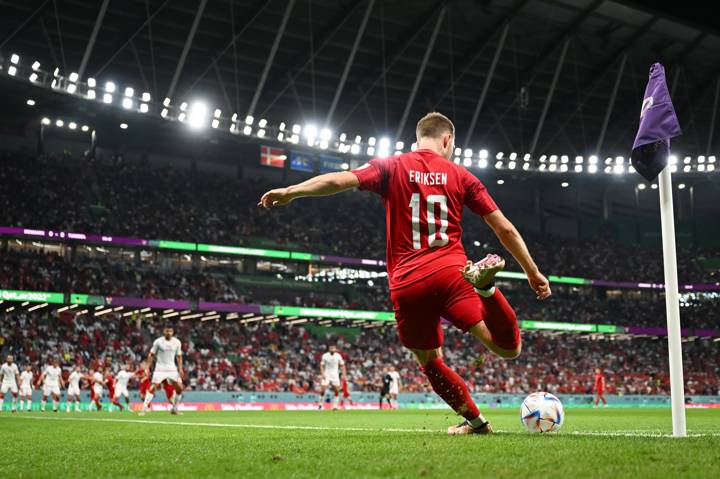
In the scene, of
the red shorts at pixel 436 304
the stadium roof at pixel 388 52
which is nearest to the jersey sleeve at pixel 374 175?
the red shorts at pixel 436 304

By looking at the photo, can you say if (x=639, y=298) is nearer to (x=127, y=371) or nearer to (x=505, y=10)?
(x=505, y=10)

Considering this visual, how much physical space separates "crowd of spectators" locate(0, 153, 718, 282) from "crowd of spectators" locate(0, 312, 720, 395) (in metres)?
5.14

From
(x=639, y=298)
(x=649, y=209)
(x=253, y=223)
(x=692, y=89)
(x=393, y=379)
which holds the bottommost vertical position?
(x=393, y=379)

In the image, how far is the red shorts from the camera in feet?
18.9

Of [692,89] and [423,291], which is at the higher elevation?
[692,89]

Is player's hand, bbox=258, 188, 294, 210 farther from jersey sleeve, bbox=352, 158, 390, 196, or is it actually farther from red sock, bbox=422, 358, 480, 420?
red sock, bbox=422, 358, 480, 420

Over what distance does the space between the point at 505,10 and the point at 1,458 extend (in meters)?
38.5

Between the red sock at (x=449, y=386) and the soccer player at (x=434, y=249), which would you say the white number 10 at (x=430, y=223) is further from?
the red sock at (x=449, y=386)

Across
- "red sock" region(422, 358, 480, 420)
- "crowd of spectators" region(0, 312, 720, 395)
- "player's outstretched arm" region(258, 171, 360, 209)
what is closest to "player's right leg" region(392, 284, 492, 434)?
"red sock" region(422, 358, 480, 420)

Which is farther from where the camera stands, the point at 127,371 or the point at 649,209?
the point at 649,209

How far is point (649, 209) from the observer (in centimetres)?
6694

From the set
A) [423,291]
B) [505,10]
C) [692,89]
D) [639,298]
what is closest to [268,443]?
[423,291]

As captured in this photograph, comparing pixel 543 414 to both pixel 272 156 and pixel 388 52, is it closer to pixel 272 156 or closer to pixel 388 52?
pixel 388 52

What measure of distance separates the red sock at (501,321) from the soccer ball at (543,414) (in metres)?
2.00
